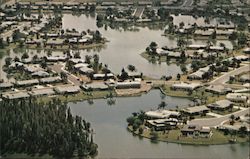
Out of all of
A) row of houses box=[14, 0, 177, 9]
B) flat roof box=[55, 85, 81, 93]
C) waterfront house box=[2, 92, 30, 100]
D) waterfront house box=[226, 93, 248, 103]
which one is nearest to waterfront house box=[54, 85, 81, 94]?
flat roof box=[55, 85, 81, 93]

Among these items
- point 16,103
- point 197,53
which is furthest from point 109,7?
point 16,103

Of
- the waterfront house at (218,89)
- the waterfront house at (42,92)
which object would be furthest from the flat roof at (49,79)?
the waterfront house at (218,89)

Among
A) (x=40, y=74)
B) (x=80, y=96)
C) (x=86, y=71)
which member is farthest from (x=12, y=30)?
(x=80, y=96)

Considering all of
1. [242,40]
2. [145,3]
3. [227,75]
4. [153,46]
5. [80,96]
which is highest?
[145,3]

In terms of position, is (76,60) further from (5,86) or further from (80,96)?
(80,96)

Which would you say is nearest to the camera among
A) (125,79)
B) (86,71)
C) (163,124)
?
(163,124)
